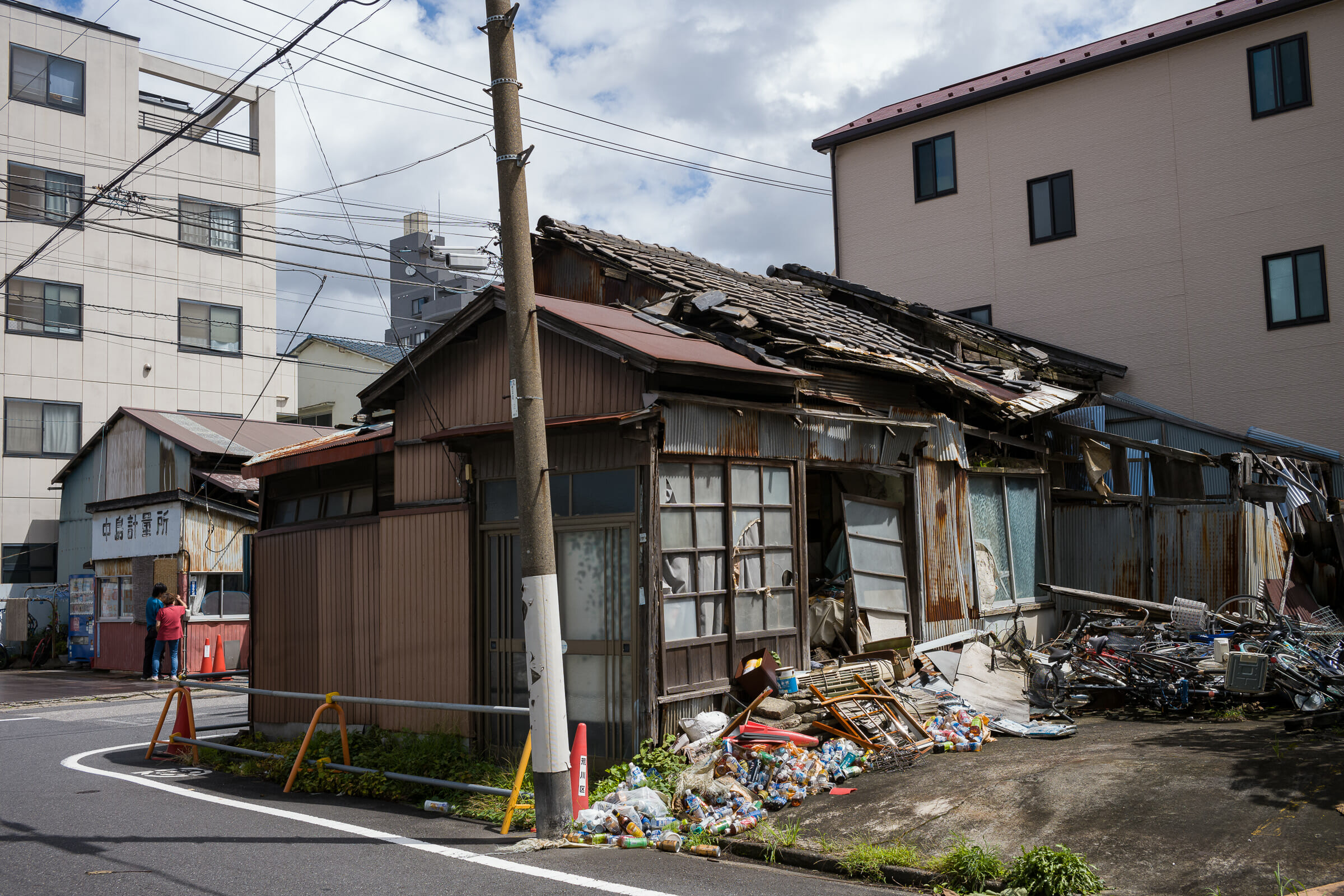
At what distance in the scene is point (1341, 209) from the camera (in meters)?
17.9

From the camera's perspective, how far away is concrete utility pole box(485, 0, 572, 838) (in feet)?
27.1

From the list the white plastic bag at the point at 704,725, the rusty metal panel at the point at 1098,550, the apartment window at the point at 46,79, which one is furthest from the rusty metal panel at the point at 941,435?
the apartment window at the point at 46,79

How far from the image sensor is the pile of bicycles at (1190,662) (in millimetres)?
10070

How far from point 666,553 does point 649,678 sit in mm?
1158

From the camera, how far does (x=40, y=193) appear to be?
31.9 meters

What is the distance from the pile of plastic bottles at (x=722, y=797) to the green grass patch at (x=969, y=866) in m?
1.78

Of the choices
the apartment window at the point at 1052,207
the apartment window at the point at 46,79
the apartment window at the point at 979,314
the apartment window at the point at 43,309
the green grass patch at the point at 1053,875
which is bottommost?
the green grass patch at the point at 1053,875

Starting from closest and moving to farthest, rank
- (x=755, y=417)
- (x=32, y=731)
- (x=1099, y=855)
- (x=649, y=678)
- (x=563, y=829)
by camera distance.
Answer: (x=1099, y=855)
(x=563, y=829)
(x=649, y=678)
(x=755, y=417)
(x=32, y=731)

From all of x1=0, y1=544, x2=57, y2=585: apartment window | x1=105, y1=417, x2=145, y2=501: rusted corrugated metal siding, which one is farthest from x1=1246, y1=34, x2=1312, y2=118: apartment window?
x1=0, y1=544, x2=57, y2=585: apartment window

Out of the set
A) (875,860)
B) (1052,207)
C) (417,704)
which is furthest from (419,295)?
(875,860)

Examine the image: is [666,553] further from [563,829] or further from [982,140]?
[982,140]

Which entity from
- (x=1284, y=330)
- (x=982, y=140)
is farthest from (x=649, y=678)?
(x=982, y=140)

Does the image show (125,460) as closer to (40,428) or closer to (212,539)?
(212,539)

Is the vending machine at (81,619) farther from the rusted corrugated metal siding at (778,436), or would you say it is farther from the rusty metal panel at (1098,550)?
the rusty metal panel at (1098,550)
